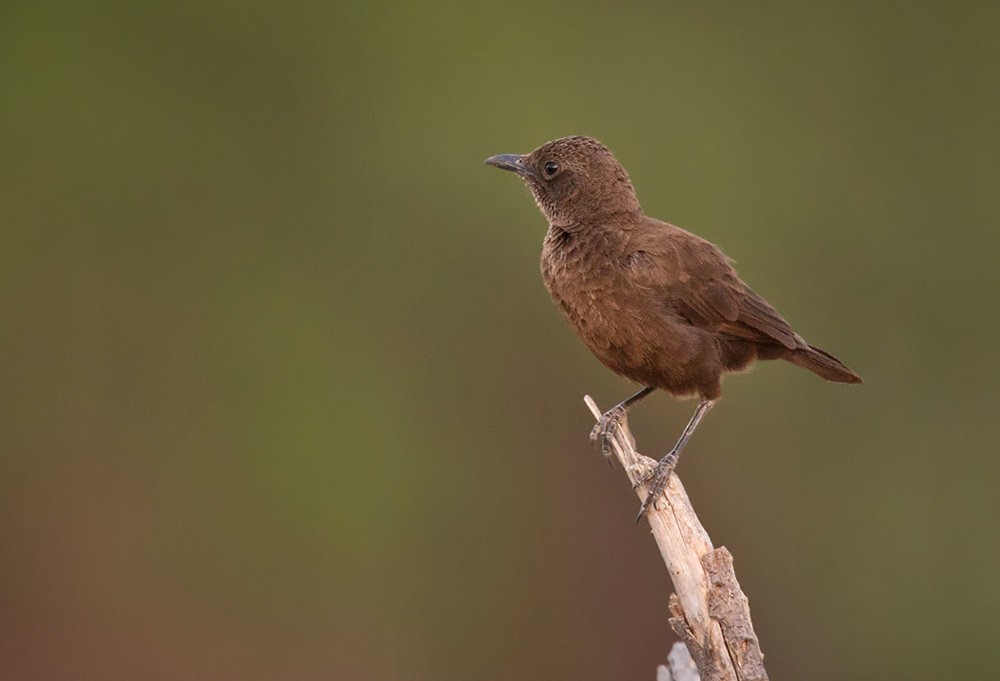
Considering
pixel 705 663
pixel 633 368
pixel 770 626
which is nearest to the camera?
pixel 705 663

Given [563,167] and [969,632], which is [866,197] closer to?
[969,632]

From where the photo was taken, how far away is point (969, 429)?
7.96 m

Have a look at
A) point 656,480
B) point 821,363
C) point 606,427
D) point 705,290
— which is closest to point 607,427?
point 606,427

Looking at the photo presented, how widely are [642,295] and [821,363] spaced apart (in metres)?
0.86

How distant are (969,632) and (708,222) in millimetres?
2762

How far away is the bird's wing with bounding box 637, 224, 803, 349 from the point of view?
15.2ft

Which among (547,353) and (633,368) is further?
(547,353)

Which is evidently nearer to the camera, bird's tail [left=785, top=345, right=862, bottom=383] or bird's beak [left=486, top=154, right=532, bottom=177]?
bird's tail [left=785, top=345, right=862, bottom=383]

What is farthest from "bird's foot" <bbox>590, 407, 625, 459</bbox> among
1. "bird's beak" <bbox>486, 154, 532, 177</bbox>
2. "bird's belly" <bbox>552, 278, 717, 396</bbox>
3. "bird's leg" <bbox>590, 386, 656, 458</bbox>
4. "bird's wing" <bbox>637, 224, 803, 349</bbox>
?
"bird's beak" <bbox>486, 154, 532, 177</bbox>

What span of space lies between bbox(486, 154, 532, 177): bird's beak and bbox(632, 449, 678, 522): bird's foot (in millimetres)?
1249

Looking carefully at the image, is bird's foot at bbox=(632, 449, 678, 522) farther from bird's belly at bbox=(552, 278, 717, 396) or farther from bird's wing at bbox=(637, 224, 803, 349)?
bird's wing at bbox=(637, 224, 803, 349)

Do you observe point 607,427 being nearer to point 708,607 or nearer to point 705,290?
point 705,290

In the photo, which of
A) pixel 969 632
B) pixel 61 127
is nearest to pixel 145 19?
pixel 61 127

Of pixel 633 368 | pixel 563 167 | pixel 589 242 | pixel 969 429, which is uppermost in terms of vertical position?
pixel 969 429
